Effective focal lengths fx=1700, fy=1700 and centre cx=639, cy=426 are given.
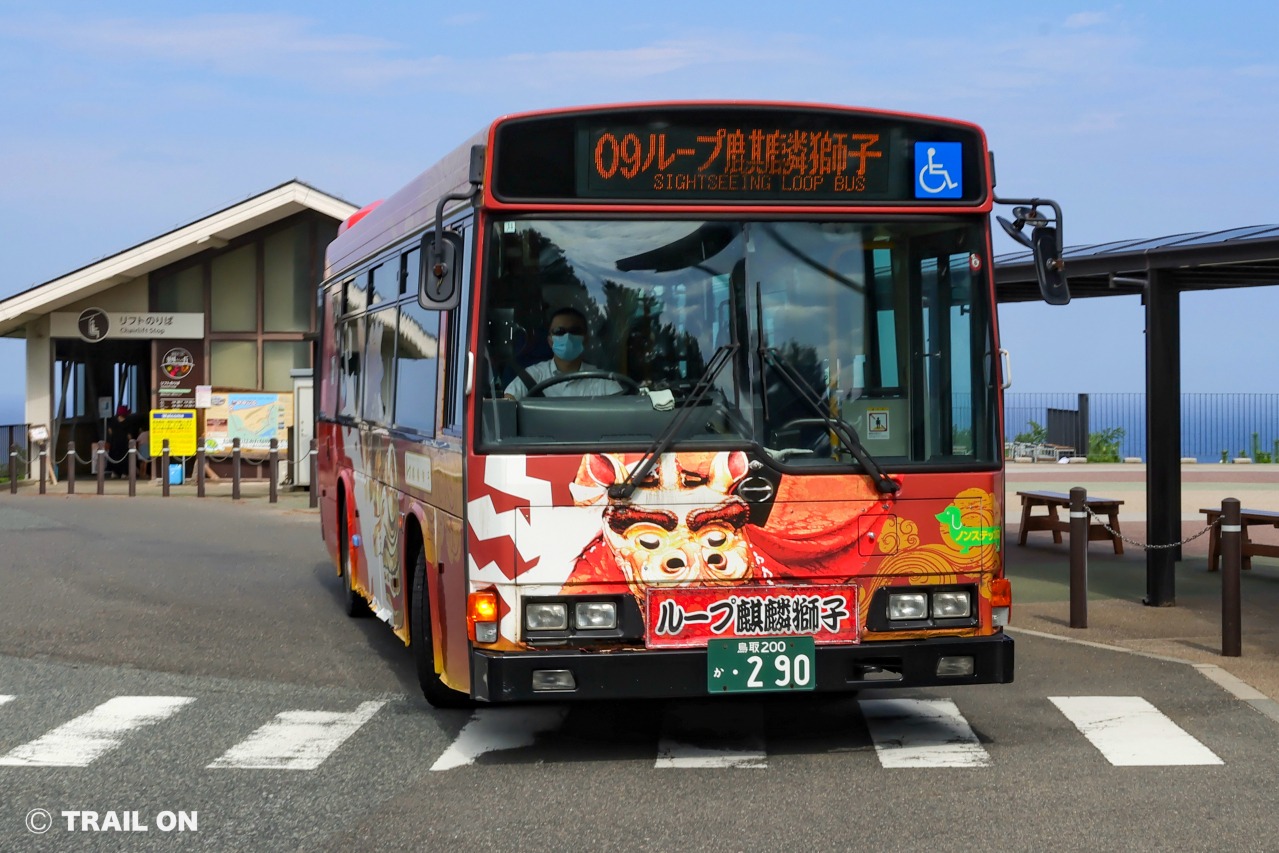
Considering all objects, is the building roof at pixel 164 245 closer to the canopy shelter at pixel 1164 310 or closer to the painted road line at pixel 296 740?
the canopy shelter at pixel 1164 310

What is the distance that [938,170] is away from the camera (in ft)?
24.7

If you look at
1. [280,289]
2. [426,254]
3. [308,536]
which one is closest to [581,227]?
[426,254]

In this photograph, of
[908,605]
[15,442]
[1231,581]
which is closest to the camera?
[908,605]

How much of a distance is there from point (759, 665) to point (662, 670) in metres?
0.42

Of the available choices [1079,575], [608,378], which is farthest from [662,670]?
[1079,575]

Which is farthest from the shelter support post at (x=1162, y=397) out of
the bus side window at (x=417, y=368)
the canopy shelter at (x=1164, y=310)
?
the bus side window at (x=417, y=368)

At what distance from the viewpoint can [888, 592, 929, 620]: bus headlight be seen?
7.26 meters

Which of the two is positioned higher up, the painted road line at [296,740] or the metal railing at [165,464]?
the metal railing at [165,464]

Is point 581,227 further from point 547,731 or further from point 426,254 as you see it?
point 547,731

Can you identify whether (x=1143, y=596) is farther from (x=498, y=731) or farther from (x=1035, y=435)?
(x=1035, y=435)

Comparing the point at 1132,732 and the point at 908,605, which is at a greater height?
the point at 908,605

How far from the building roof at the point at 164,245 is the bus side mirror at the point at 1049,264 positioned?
23964 mm

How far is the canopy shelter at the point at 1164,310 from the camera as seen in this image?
13469 millimetres

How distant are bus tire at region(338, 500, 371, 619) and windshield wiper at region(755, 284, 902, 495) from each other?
5.91 metres
